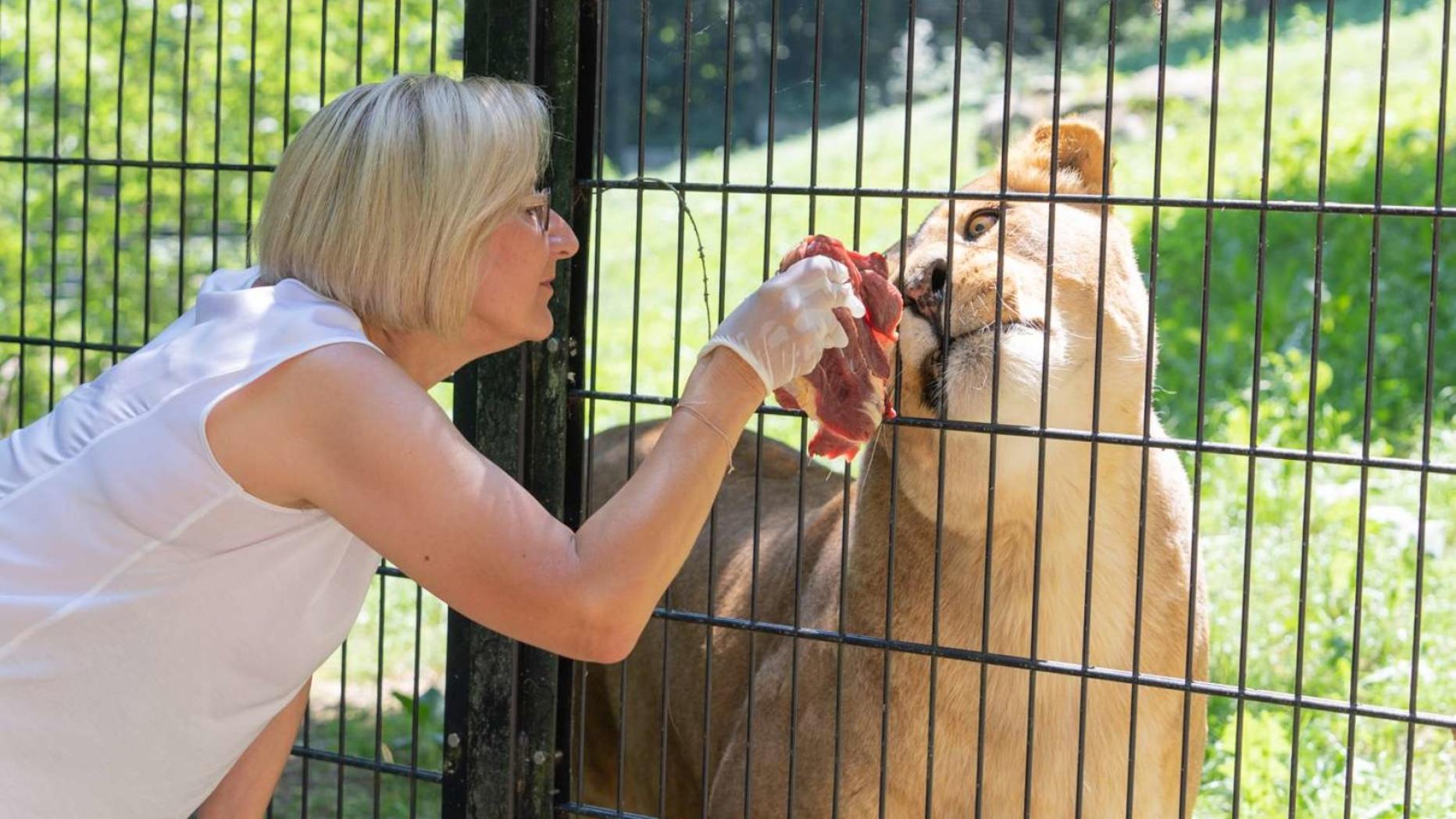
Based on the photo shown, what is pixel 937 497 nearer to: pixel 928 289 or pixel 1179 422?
pixel 928 289

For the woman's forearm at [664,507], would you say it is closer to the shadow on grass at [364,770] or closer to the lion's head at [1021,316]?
the lion's head at [1021,316]

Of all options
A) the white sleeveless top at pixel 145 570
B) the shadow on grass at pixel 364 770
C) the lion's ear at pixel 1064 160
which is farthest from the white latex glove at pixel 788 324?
the shadow on grass at pixel 364 770

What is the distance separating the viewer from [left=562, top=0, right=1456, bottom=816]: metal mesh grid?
282 cm

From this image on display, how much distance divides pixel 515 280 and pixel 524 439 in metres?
0.64

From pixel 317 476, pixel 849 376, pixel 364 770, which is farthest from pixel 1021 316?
pixel 364 770

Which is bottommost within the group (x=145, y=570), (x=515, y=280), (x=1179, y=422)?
(x=1179, y=422)

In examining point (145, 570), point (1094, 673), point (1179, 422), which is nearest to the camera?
point (145, 570)

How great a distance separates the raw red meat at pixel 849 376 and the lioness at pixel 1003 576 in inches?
10.9

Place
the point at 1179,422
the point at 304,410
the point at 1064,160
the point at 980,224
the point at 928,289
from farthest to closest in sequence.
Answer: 1. the point at 1179,422
2. the point at 1064,160
3. the point at 980,224
4. the point at 928,289
5. the point at 304,410

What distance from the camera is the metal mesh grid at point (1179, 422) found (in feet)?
9.24

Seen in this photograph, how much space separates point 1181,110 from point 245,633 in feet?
42.5

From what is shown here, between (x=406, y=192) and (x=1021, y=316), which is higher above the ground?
(x=406, y=192)

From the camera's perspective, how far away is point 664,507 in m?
2.42

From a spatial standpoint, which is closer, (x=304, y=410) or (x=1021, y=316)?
(x=304, y=410)
